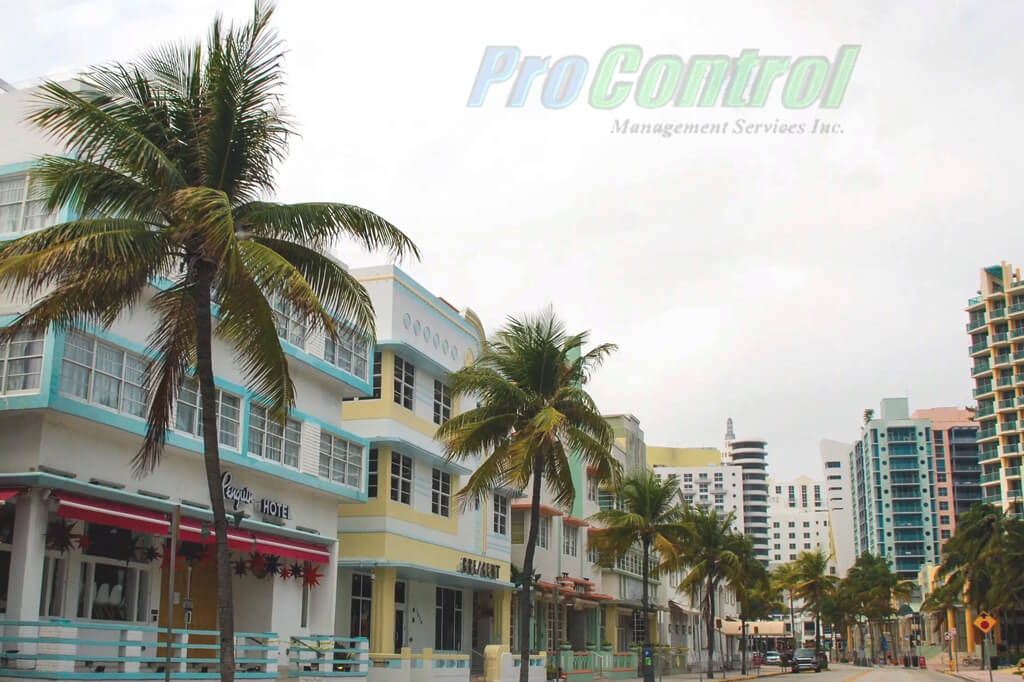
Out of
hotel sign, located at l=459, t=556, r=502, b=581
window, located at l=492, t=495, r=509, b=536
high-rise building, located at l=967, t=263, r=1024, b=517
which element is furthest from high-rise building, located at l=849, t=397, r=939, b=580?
hotel sign, located at l=459, t=556, r=502, b=581

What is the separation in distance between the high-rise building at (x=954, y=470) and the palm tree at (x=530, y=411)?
134179 mm

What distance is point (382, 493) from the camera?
32.5 metres

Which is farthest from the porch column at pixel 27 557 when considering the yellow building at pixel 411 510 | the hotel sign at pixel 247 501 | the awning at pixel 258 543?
the yellow building at pixel 411 510

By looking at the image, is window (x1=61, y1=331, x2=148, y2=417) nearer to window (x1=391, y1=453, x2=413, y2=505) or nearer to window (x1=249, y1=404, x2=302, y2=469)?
window (x1=249, y1=404, x2=302, y2=469)

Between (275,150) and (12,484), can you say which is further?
(12,484)

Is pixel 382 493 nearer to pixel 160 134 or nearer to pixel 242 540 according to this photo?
pixel 242 540

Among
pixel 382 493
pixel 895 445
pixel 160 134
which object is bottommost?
pixel 382 493

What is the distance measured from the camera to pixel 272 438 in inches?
1065

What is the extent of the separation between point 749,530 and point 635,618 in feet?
434

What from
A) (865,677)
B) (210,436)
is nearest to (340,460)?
(210,436)

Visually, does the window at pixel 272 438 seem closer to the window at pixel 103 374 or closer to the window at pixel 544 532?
the window at pixel 103 374

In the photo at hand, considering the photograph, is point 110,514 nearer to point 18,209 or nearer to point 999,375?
point 18,209

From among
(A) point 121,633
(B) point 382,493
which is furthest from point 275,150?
(B) point 382,493

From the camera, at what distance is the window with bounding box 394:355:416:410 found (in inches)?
1341
